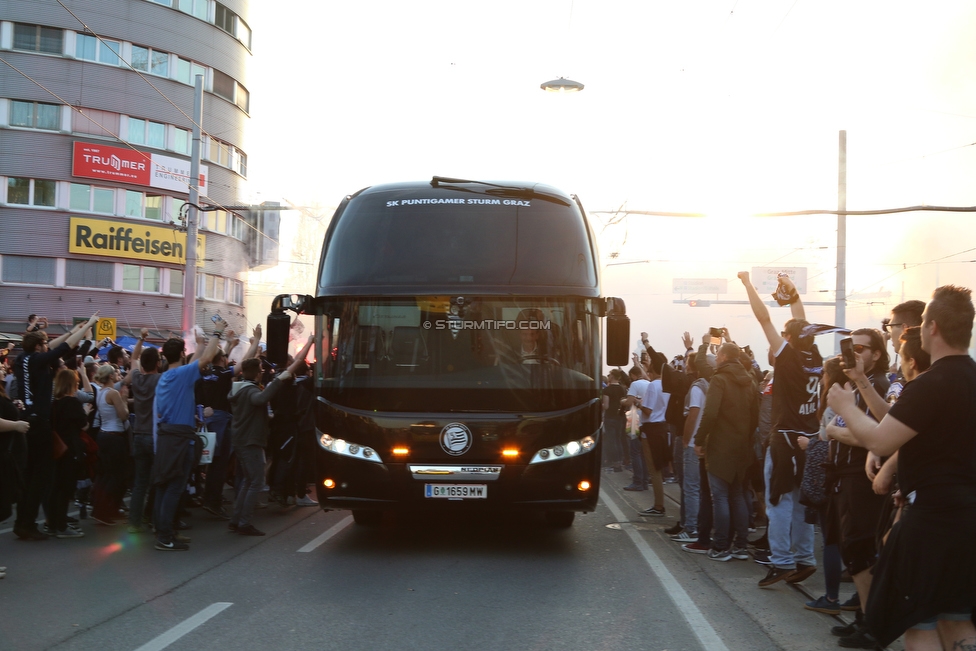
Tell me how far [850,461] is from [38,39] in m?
40.7

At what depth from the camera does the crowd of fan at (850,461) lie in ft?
12.7

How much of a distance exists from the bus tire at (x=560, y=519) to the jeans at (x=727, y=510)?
5.83 feet

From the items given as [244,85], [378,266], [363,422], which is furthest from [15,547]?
[244,85]

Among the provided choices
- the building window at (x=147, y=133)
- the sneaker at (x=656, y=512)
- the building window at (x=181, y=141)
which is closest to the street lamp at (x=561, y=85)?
the sneaker at (x=656, y=512)

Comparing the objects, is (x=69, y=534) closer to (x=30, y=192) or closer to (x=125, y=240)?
(x=125, y=240)

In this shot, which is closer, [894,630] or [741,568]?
[894,630]

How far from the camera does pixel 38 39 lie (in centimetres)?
3875

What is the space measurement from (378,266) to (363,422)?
57.3 inches

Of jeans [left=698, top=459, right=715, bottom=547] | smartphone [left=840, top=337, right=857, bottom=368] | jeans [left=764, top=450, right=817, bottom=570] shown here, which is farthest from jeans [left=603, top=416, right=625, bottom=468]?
smartphone [left=840, top=337, right=857, bottom=368]

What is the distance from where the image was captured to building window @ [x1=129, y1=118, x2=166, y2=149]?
40625 mm

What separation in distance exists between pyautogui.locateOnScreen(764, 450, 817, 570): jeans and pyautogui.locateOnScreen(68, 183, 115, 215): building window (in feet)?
124

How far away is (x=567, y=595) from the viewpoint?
272 inches

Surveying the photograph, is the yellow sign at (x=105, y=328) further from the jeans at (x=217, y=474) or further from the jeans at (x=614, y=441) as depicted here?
the jeans at (x=217, y=474)

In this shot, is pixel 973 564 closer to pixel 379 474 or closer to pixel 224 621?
pixel 224 621
